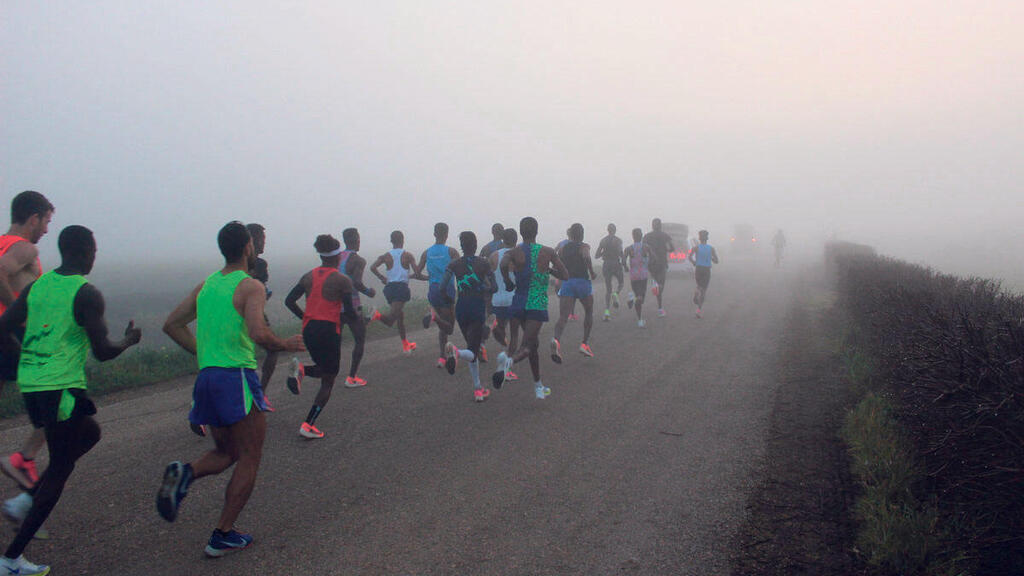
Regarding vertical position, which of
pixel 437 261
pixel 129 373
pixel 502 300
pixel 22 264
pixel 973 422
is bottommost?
pixel 129 373

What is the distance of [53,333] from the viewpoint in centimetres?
351

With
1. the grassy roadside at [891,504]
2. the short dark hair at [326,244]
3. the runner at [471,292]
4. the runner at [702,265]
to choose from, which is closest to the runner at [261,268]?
the short dark hair at [326,244]

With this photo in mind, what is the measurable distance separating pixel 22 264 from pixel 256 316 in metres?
2.21

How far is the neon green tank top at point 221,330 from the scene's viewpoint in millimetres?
3658

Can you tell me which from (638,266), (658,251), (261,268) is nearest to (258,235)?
(261,268)

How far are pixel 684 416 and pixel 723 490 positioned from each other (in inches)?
74.3

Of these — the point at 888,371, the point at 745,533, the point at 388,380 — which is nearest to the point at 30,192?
the point at 388,380

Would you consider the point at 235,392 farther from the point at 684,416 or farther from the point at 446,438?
the point at 684,416

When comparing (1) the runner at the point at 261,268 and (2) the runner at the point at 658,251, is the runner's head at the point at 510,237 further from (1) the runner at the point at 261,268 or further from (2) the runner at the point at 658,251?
(2) the runner at the point at 658,251

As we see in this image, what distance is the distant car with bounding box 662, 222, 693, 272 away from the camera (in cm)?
2552

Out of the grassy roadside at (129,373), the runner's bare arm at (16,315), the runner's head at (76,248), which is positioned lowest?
the grassy roadside at (129,373)

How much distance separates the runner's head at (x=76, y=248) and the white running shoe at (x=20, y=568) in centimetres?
168

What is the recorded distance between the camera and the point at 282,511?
13.9 feet

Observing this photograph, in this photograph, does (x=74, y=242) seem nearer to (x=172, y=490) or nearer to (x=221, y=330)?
(x=221, y=330)
